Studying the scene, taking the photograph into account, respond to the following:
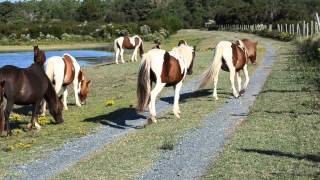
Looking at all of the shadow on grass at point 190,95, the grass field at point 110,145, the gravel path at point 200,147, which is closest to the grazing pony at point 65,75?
the grass field at point 110,145

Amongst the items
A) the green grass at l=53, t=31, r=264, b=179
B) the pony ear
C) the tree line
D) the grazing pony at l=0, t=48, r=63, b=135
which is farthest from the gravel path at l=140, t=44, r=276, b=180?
the tree line

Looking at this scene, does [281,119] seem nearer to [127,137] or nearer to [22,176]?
[127,137]

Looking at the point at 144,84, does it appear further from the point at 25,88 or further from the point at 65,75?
the point at 65,75

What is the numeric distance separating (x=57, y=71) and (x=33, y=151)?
5.36m

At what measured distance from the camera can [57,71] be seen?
1712 cm

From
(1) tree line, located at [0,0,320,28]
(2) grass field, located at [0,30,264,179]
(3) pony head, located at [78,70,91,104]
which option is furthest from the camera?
(1) tree line, located at [0,0,320,28]

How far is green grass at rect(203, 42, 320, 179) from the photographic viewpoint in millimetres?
9312

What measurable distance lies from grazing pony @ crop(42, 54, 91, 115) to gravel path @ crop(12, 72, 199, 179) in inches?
86.3

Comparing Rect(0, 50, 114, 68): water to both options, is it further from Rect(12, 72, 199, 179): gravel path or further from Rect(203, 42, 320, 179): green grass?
Rect(203, 42, 320, 179): green grass

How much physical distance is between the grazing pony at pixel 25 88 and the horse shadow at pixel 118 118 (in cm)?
147

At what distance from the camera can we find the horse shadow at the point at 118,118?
1551 centimetres

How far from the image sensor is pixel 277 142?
11.5m

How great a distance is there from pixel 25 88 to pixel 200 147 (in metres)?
4.56

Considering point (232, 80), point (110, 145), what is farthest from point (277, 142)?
point (232, 80)
